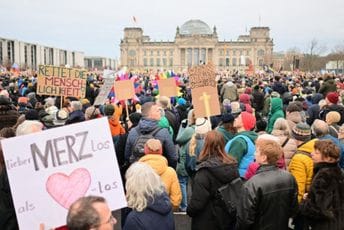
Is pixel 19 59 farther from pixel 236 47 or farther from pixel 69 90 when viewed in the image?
pixel 69 90

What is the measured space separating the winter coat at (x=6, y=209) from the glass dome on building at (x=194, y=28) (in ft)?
460

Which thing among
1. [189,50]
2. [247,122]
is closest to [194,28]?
[189,50]

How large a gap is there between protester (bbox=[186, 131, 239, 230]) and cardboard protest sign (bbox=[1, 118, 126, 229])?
1.27 metres

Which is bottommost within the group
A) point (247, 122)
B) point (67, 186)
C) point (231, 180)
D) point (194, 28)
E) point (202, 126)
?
point (231, 180)

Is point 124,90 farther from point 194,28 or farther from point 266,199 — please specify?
point 194,28

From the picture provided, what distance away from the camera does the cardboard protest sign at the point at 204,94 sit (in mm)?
7195

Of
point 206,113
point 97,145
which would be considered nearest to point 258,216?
point 97,145

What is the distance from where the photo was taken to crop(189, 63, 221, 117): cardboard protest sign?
7.19m

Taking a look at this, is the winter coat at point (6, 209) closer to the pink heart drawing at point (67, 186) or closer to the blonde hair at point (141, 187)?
the pink heart drawing at point (67, 186)

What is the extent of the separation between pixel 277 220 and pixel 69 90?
21.4ft

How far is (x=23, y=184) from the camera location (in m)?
3.41

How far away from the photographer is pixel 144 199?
157 inches

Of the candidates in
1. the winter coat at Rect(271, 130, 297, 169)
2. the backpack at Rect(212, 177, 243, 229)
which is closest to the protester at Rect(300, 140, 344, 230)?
the backpack at Rect(212, 177, 243, 229)

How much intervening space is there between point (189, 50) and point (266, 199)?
417 ft
